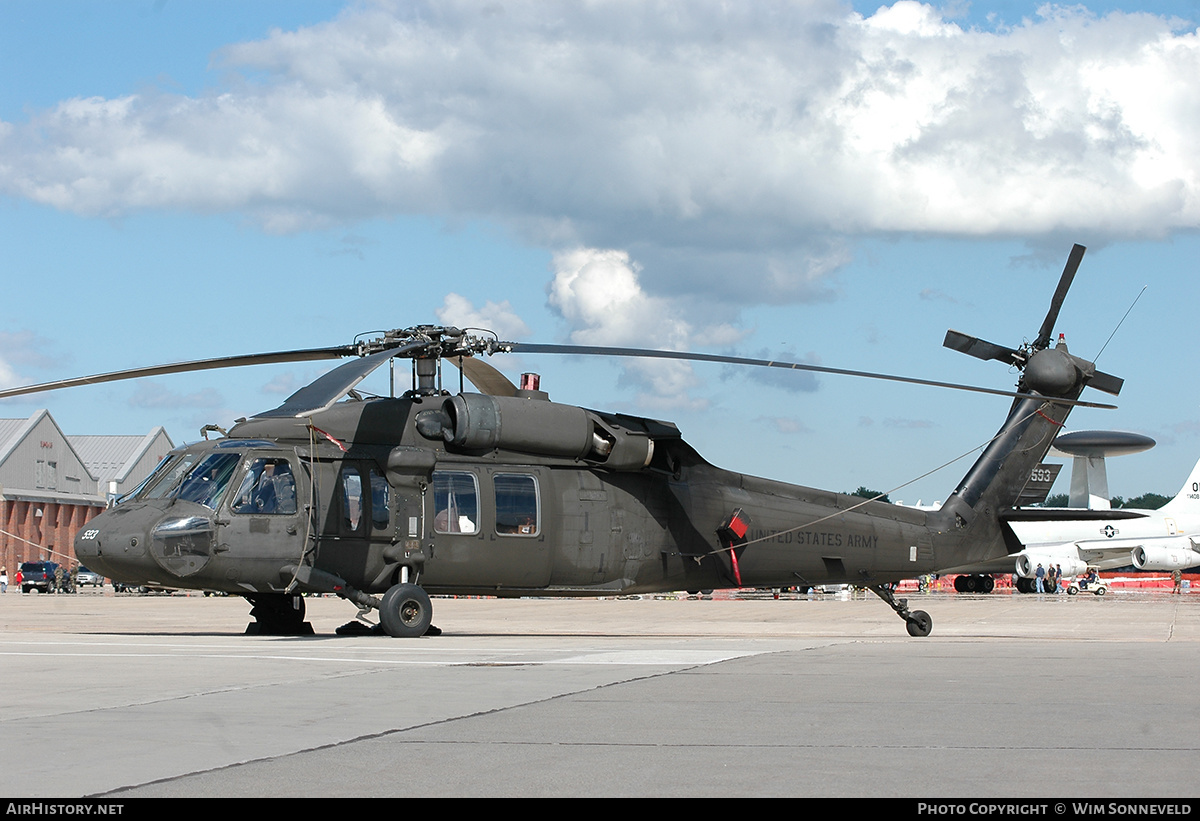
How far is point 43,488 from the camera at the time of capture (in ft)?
289

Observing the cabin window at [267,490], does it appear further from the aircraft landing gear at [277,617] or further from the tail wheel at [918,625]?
the tail wheel at [918,625]

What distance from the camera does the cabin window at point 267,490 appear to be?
1625cm

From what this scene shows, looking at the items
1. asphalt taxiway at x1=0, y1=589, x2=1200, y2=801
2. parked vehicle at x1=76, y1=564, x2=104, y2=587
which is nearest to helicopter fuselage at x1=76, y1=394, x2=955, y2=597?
asphalt taxiway at x1=0, y1=589, x2=1200, y2=801

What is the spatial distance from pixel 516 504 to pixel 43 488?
80.3 m

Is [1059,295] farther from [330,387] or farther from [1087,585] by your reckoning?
[1087,585]

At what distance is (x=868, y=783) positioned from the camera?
582cm

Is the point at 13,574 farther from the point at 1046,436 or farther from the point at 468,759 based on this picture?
the point at 468,759

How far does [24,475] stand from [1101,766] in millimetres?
90668

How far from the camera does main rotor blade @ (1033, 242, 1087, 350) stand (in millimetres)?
20375

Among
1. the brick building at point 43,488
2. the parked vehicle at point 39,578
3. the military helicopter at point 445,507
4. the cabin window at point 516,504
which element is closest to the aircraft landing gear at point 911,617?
the military helicopter at point 445,507

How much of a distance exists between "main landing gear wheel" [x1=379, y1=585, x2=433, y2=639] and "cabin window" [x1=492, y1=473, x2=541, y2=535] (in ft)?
5.19

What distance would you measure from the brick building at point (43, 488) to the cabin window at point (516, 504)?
6638 cm

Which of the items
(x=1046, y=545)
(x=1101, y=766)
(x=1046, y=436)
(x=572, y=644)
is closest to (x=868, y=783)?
(x=1101, y=766)

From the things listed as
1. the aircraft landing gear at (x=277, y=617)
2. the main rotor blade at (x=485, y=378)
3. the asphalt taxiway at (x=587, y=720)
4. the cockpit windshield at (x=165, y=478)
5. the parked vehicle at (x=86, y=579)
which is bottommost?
the asphalt taxiway at (x=587, y=720)
